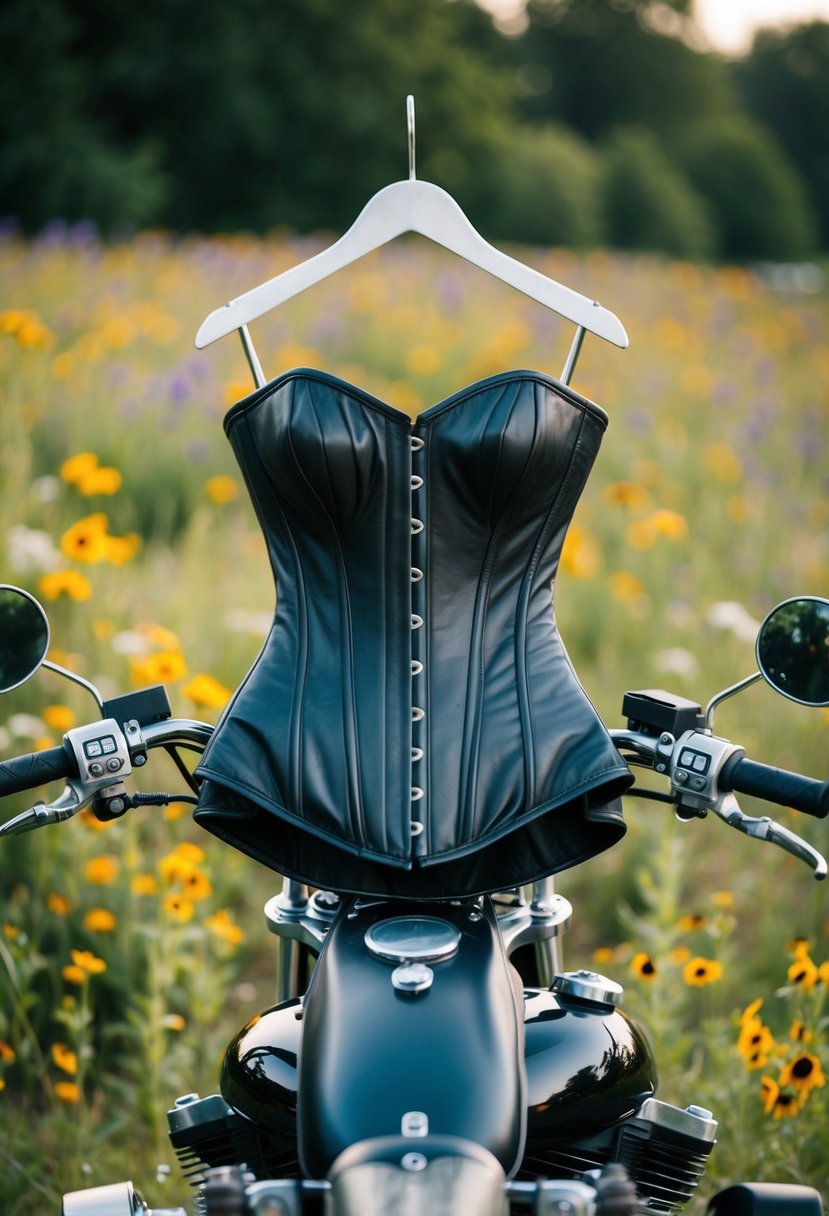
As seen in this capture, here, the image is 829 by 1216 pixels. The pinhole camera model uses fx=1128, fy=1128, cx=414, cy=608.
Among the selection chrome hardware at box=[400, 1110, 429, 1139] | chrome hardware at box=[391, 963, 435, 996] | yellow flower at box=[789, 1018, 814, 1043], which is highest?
chrome hardware at box=[391, 963, 435, 996]

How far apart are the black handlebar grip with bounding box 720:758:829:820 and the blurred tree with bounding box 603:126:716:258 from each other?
87.3ft

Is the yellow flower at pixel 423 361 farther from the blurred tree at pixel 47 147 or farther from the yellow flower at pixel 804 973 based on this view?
the blurred tree at pixel 47 147

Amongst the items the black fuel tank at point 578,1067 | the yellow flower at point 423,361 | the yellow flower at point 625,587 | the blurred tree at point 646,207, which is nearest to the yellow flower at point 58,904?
the black fuel tank at point 578,1067

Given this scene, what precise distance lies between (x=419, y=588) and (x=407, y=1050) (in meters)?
0.57

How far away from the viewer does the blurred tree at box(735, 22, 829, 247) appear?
5153 cm

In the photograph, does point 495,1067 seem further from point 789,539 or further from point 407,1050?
point 789,539

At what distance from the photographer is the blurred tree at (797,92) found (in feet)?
169

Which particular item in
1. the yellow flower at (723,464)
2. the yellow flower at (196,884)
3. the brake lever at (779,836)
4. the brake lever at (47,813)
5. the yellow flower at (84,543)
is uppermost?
the yellow flower at (84,543)

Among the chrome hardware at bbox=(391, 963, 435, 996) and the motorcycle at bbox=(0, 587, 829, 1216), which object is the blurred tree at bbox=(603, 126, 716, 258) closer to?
the motorcycle at bbox=(0, 587, 829, 1216)

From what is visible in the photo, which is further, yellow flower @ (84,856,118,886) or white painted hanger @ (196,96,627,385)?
yellow flower @ (84,856,118,886)

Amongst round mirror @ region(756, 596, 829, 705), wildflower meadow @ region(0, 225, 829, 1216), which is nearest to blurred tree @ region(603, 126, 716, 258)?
wildflower meadow @ region(0, 225, 829, 1216)

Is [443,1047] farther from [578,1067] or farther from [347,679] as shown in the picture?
[347,679]

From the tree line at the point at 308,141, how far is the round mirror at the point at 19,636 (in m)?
12.5

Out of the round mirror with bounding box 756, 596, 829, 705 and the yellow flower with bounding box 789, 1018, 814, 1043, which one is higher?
the round mirror with bounding box 756, 596, 829, 705
